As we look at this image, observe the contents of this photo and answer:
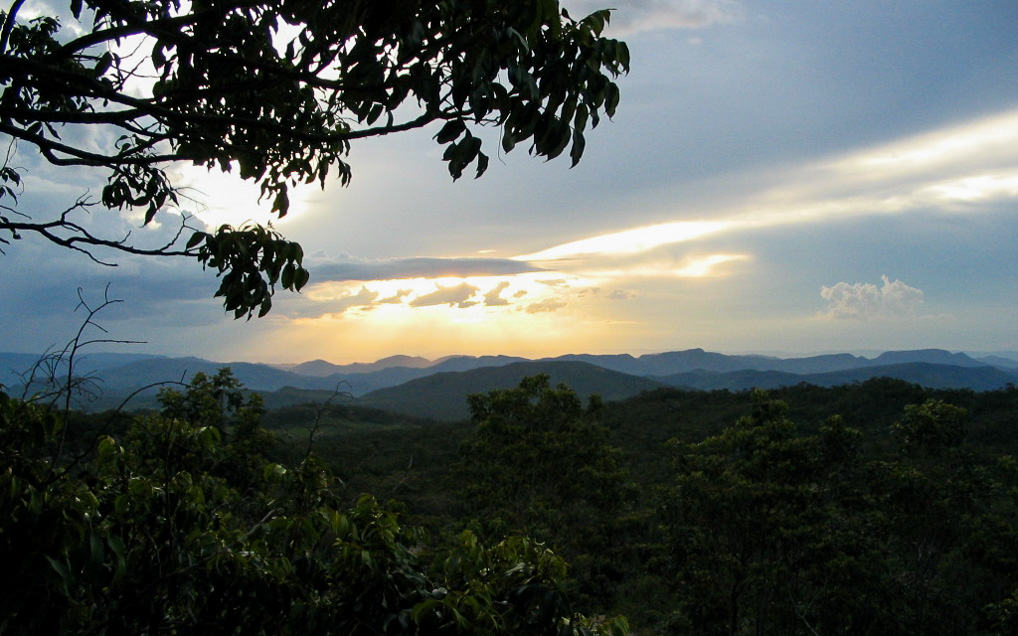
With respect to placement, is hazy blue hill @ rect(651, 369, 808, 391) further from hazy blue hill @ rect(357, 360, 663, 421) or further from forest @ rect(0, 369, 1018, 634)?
forest @ rect(0, 369, 1018, 634)

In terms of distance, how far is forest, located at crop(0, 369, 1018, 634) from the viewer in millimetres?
2346

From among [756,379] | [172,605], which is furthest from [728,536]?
[756,379]

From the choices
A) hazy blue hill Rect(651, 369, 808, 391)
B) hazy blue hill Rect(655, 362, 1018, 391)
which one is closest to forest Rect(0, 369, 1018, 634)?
hazy blue hill Rect(655, 362, 1018, 391)

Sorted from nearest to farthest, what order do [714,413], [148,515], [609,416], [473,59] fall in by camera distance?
[473,59] < [148,515] < [714,413] < [609,416]

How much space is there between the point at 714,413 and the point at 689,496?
32132 millimetres

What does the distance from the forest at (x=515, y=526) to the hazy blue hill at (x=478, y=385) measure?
7746 cm

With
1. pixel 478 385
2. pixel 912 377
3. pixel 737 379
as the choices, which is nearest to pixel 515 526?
pixel 478 385

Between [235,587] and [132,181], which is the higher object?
[132,181]

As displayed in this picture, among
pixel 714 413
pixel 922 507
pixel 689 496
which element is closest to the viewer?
pixel 922 507

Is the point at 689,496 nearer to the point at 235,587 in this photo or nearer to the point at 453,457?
the point at 235,587

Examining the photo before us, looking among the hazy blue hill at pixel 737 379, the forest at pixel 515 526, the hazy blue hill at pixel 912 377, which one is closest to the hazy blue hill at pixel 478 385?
the hazy blue hill at pixel 737 379

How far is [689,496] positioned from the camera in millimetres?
11594

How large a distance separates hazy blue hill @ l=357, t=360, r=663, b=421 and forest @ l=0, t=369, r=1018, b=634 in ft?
254

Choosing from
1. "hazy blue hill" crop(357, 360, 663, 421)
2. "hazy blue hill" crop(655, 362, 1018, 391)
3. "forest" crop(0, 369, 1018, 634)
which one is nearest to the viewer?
"forest" crop(0, 369, 1018, 634)
